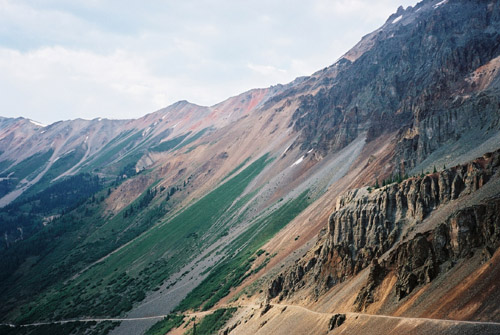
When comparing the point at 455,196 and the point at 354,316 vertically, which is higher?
the point at 455,196

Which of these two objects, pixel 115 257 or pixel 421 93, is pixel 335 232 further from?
pixel 115 257

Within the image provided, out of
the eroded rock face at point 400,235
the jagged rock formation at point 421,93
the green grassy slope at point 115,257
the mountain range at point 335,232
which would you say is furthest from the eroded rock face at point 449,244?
the green grassy slope at point 115,257

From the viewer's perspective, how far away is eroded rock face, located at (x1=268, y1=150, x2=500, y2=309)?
33.7 meters

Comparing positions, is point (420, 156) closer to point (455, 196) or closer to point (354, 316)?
point (455, 196)

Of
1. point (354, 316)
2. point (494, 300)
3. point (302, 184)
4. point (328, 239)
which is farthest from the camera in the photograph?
point (302, 184)

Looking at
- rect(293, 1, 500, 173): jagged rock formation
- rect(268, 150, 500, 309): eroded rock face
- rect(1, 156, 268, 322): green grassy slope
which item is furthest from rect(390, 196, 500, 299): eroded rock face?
rect(1, 156, 268, 322): green grassy slope

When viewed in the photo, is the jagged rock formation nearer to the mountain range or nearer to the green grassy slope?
the mountain range

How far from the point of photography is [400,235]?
43.8 meters

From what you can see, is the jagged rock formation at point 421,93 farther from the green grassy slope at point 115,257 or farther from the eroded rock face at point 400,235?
the green grassy slope at point 115,257

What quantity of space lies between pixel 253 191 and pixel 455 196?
356 ft

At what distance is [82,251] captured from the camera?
159375mm

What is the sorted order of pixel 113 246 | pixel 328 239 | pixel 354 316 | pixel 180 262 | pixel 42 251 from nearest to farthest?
pixel 354 316, pixel 328 239, pixel 180 262, pixel 113 246, pixel 42 251

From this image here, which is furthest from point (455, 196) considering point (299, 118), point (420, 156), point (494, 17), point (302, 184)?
point (299, 118)

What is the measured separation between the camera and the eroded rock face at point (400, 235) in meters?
33.7
